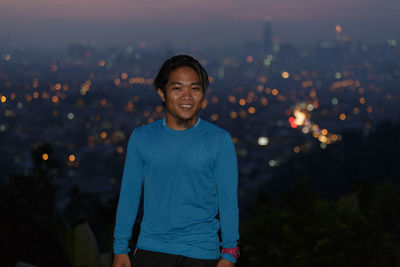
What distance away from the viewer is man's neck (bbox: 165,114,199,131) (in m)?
2.20

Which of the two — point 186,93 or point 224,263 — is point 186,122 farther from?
point 224,263

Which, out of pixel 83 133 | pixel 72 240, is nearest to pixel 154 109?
pixel 83 133

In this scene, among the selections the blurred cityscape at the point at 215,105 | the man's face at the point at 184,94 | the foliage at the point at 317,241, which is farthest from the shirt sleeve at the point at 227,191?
the blurred cityscape at the point at 215,105

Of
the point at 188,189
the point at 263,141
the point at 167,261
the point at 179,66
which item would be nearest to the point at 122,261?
the point at 167,261

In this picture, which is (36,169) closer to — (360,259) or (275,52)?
(360,259)

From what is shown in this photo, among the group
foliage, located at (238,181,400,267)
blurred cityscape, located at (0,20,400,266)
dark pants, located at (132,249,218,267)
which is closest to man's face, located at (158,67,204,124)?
dark pants, located at (132,249,218,267)

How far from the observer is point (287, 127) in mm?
90875

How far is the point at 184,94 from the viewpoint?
221 centimetres

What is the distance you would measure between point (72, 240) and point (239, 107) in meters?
88.9

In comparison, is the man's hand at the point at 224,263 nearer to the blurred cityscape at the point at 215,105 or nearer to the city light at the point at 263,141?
the blurred cityscape at the point at 215,105

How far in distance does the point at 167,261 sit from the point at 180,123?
2.15ft

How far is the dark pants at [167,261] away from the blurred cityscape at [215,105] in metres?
21.1

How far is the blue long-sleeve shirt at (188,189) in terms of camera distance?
6.97ft

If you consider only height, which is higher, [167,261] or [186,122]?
[186,122]
